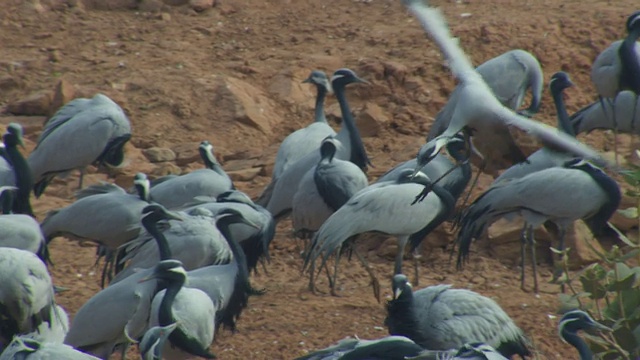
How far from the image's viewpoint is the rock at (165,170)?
12.3m

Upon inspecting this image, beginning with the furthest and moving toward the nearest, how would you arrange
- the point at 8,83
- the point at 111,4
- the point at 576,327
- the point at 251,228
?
the point at 111,4 < the point at 8,83 < the point at 251,228 < the point at 576,327

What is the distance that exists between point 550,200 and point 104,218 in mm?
3151

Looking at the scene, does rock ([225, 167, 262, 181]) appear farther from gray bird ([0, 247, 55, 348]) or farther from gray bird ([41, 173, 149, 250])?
gray bird ([0, 247, 55, 348])

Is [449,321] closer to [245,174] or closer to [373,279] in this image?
[373,279]

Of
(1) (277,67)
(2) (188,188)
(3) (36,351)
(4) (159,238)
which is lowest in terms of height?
(1) (277,67)

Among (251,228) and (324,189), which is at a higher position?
(324,189)

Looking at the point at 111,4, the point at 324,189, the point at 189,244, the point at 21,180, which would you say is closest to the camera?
the point at 189,244

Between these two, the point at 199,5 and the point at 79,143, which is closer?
the point at 79,143

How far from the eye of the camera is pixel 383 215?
9.42 m

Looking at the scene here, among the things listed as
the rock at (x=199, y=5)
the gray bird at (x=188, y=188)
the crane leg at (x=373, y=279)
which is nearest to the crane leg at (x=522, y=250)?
the crane leg at (x=373, y=279)

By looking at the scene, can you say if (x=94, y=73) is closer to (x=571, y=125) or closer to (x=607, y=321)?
(x=571, y=125)

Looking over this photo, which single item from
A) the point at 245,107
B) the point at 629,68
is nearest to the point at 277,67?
the point at 245,107

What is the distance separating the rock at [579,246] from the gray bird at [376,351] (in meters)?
3.58

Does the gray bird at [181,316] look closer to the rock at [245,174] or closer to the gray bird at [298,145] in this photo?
the gray bird at [298,145]
